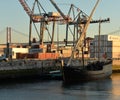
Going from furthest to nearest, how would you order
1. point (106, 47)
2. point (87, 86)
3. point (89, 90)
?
1. point (106, 47)
2. point (87, 86)
3. point (89, 90)

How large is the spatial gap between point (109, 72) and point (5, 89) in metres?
26.4

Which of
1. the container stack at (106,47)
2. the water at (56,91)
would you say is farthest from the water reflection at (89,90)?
the container stack at (106,47)

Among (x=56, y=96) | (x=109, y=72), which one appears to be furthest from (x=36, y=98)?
(x=109, y=72)

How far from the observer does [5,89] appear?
5253 centimetres

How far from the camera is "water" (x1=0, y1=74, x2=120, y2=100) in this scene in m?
46.7

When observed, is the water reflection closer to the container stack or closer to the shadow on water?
the shadow on water

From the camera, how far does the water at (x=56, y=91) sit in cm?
4668

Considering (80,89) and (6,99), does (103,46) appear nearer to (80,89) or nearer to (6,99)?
(80,89)

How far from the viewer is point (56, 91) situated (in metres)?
51.8

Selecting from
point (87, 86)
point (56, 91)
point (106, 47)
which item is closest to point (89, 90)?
point (56, 91)

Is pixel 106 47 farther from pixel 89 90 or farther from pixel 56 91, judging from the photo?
pixel 56 91

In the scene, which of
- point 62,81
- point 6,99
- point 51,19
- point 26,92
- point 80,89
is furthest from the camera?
point 51,19

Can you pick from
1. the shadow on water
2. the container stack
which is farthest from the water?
the container stack

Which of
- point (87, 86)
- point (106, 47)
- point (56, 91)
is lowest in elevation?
point (56, 91)
